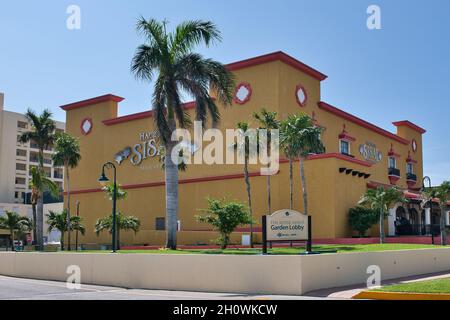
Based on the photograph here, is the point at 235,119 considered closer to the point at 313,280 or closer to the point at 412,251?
the point at 412,251

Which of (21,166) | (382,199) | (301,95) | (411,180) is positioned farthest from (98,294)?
(21,166)

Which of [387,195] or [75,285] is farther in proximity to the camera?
[387,195]

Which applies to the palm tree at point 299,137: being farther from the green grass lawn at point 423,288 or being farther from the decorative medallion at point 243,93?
the green grass lawn at point 423,288

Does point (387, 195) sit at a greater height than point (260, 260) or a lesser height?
greater

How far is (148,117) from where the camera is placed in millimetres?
49344

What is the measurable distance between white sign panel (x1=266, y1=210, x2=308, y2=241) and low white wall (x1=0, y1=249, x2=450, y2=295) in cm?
179

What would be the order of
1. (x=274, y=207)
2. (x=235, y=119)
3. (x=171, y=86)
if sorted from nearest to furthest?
(x=171, y=86) < (x=274, y=207) < (x=235, y=119)

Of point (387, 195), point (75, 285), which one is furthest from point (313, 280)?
point (387, 195)

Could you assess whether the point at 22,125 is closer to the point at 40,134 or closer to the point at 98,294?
the point at 40,134

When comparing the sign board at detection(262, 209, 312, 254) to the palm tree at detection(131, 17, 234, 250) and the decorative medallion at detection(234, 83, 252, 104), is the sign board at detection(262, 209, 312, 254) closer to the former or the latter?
the palm tree at detection(131, 17, 234, 250)

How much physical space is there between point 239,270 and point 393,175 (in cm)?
3984

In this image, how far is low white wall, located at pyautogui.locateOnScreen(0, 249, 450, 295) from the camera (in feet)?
57.7
